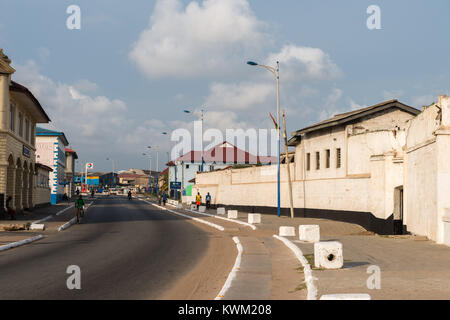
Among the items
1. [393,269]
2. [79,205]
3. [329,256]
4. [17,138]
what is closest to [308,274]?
[329,256]

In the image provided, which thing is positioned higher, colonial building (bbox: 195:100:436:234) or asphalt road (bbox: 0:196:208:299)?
colonial building (bbox: 195:100:436:234)

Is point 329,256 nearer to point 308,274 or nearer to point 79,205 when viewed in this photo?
point 308,274

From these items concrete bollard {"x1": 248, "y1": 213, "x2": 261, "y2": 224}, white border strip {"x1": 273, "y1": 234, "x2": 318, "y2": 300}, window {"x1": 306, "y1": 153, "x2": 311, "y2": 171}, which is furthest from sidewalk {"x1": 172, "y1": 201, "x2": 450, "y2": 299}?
window {"x1": 306, "y1": 153, "x2": 311, "y2": 171}

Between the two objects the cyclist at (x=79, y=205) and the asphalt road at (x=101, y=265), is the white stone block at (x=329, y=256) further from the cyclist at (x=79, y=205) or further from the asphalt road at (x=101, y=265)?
the cyclist at (x=79, y=205)

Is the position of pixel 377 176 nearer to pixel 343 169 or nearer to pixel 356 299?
pixel 343 169

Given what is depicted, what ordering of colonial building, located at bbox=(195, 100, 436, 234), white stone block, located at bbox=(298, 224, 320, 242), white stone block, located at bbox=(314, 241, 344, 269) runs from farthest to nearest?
colonial building, located at bbox=(195, 100, 436, 234)
white stone block, located at bbox=(298, 224, 320, 242)
white stone block, located at bbox=(314, 241, 344, 269)

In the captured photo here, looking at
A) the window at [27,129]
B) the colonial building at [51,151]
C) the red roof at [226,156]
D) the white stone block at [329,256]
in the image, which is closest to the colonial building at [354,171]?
the white stone block at [329,256]

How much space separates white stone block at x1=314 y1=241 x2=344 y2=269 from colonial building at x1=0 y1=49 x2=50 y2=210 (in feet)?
84.7

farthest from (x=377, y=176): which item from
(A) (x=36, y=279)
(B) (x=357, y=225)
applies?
(A) (x=36, y=279)

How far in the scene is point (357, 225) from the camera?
29.8 m

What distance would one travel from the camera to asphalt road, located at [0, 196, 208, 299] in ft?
30.1

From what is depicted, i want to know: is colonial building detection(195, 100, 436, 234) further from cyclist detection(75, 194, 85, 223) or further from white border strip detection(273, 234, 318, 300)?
cyclist detection(75, 194, 85, 223)

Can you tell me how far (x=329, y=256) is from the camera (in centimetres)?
1140

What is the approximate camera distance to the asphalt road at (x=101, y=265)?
919 centimetres
